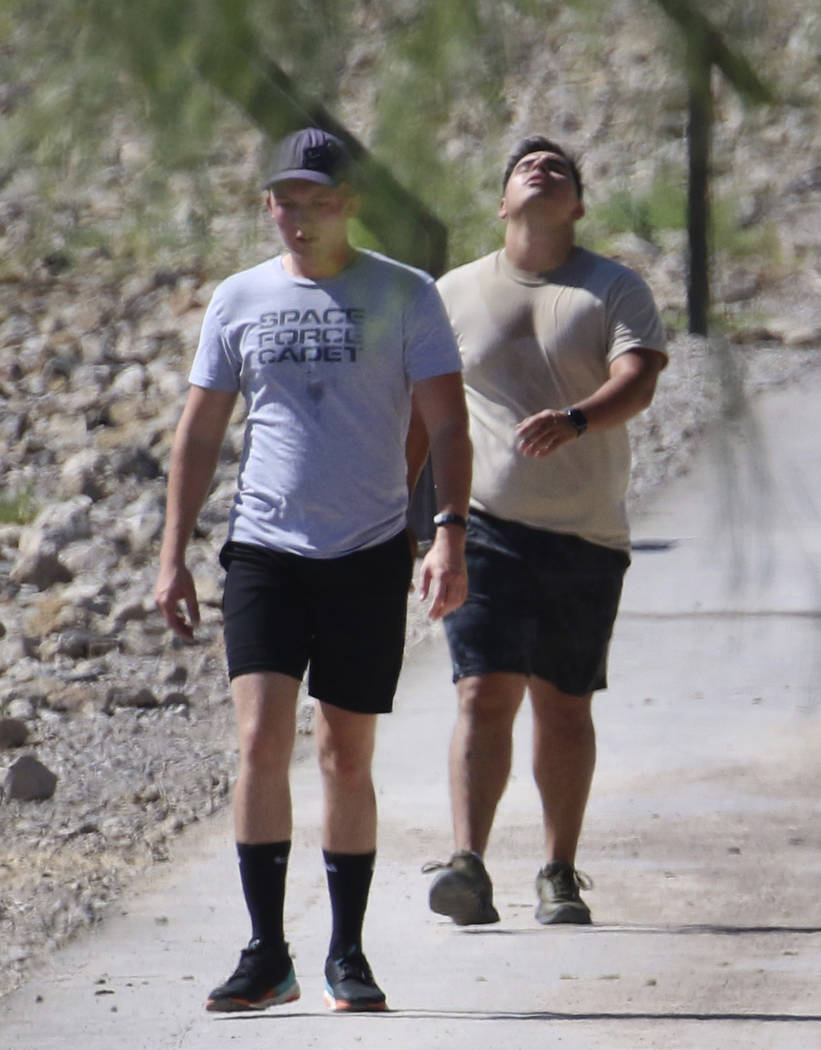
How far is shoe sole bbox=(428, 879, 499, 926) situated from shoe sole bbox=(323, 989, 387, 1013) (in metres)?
0.56

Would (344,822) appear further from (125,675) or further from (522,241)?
(125,675)

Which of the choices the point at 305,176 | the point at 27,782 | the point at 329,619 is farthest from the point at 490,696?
the point at 305,176

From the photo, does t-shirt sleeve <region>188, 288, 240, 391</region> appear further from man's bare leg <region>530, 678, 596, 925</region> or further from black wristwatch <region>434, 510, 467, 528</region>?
man's bare leg <region>530, 678, 596, 925</region>

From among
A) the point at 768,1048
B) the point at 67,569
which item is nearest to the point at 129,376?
the point at 67,569

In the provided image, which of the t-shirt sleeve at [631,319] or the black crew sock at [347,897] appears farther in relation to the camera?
the t-shirt sleeve at [631,319]

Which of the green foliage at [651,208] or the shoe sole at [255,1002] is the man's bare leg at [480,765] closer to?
the shoe sole at [255,1002]

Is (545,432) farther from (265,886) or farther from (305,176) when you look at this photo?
(305,176)

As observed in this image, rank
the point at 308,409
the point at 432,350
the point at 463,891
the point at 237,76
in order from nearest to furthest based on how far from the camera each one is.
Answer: the point at 237,76, the point at 432,350, the point at 308,409, the point at 463,891

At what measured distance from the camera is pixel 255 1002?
442 cm

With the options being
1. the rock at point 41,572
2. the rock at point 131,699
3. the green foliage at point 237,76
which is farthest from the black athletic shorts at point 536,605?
the rock at point 41,572

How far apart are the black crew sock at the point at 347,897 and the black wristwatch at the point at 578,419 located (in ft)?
3.53

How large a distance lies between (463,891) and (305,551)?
1.12 metres

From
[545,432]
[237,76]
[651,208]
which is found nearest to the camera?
[237,76]

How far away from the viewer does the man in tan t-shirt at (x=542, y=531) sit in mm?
4941
